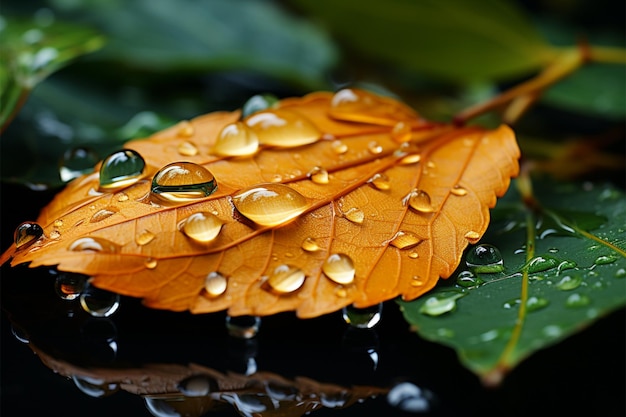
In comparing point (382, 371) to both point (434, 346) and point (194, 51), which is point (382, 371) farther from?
point (194, 51)

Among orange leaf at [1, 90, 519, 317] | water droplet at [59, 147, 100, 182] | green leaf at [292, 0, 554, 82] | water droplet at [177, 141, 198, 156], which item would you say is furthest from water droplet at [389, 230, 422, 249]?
green leaf at [292, 0, 554, 82]

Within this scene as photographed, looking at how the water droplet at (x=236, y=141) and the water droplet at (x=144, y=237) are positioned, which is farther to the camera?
the water droplet at (x=236, y=141)

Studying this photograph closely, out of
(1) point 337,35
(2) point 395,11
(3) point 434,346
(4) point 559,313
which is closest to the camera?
(4) point 559,313

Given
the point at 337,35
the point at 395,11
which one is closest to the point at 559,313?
the point at 395,11

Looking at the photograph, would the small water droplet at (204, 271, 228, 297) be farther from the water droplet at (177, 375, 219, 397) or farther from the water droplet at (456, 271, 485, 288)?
the water droplet at (456, 271, 485, 288)

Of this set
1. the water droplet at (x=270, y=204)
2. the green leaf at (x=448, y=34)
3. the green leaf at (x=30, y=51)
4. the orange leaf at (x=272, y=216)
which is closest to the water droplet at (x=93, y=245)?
the orange leaf at (x=272, y=216)

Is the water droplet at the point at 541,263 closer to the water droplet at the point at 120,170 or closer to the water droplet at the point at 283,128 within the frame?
the water droplet at the point at 283,128

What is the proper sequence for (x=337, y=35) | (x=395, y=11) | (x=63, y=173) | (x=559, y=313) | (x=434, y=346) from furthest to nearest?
(x=337, y=35) → (x=395, y=11) → (x=63, y=173) → (x=434, y=346) → (x=559, y=313)
